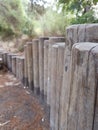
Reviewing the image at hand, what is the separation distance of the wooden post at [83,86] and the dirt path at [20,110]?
1.34 meters

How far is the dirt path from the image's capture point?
2188mm

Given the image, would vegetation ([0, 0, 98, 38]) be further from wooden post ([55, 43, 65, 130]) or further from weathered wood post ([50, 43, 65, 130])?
wooden post ([55, 43, 65, 130])

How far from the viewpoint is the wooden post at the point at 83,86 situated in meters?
0.80

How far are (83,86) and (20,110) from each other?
1.90 m

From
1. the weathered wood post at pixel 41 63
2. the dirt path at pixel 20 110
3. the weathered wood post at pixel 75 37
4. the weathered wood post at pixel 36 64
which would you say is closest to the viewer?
the weathered wood post at pixel 75 37

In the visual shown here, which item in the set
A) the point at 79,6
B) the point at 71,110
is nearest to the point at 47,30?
the point at 79,6

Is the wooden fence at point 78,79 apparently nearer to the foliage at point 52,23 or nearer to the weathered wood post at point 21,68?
the weathered wood post at point 21,68

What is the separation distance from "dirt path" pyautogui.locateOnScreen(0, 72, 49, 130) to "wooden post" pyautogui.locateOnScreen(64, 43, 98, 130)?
1.34 metres

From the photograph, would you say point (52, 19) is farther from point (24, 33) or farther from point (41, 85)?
point (41, 85)

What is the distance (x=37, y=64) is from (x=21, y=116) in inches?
33.7

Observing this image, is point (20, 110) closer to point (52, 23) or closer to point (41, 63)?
point (41, 63)

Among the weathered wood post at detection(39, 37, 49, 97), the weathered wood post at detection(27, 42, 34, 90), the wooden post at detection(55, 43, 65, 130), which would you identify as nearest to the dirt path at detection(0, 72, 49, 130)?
the weathered wood post at detection(27, 42, 34, 90)

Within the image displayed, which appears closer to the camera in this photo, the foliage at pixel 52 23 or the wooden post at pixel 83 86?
the wooden post at pixel 83 86

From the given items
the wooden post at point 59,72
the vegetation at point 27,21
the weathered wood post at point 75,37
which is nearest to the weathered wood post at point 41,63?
the wooden post at point 59,72
